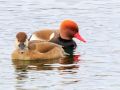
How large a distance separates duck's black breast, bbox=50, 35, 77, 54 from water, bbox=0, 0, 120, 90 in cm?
17

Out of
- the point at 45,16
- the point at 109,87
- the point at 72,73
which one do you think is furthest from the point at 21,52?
the point at 45,16

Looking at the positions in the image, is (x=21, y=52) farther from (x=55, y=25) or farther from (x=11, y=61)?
(x=55, y=25)

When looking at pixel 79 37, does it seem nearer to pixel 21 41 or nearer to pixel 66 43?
pixel 66 43

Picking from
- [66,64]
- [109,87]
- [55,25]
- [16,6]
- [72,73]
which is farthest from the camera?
[16,6]

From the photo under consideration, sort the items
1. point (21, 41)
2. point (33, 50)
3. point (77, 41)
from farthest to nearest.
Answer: point (77, 41), point (33, 50), point (21, 41)

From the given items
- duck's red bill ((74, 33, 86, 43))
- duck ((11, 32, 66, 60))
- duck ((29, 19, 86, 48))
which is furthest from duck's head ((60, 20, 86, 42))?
duck ((11, 32, 66, 60))

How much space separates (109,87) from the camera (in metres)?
15.6

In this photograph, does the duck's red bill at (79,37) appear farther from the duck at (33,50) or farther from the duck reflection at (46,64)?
Answer: the duck reflection at (46,64)

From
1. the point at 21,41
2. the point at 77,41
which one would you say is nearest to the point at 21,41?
the point at 21,41

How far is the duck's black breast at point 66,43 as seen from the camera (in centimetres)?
2028

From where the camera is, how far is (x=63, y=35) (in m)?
20.6

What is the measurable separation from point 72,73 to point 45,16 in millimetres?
6997

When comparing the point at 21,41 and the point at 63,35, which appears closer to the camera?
the point at 21,41

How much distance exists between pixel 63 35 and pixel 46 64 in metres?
2.37
